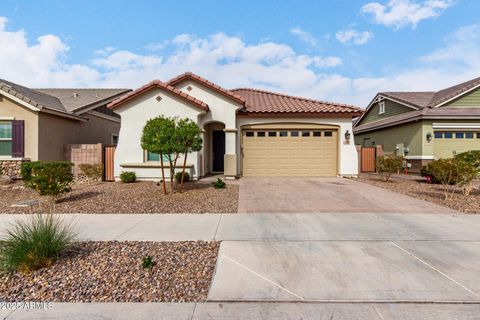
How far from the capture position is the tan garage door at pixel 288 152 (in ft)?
47.0

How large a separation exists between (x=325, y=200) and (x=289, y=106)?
25.6ft

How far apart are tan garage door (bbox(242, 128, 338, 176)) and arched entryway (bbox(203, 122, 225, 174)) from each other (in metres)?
1.93

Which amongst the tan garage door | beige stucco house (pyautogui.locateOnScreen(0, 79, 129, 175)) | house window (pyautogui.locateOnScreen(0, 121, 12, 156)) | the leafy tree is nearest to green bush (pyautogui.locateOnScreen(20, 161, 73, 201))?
the leafy tree

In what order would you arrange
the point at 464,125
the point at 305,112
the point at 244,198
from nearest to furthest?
the point at 244,198, the point at 305,112, the point at 464,125

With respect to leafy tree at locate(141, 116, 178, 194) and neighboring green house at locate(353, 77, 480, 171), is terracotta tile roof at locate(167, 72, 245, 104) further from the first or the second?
neighboring green house at locate(353, 77, 480, 171)

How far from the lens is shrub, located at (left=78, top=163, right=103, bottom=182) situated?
12.0 metres

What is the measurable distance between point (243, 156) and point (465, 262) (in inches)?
438

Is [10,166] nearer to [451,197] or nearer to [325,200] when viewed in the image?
[325,200]

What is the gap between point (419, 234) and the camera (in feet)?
17.3

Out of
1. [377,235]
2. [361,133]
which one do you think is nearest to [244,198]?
[377,235]

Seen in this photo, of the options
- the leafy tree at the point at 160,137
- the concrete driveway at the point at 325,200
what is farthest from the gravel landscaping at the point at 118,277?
the leafy tree at the point at 160,137

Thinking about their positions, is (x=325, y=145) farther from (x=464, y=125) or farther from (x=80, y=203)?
(x=80, y=203)

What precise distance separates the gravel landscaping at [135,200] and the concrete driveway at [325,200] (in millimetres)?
781

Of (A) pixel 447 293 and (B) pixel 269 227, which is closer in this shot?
(A) pixel 447 293
